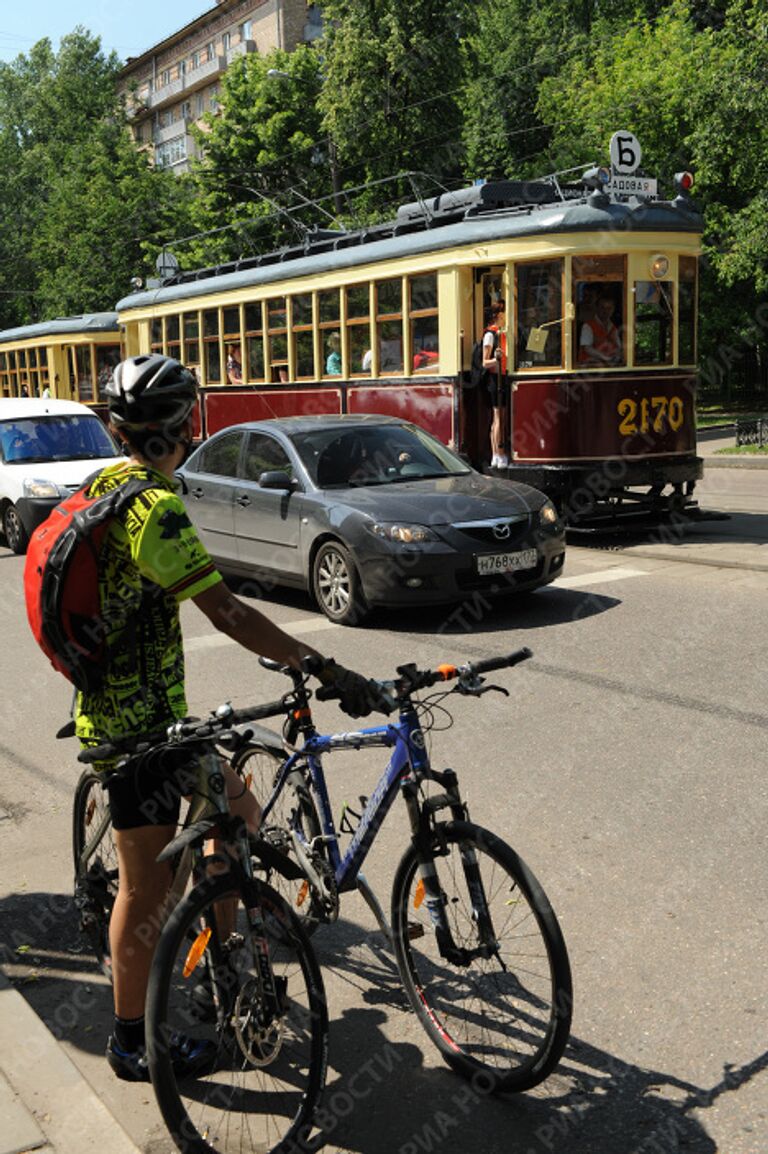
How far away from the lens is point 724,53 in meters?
33.4

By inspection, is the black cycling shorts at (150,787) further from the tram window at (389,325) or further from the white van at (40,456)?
the tram window at (389,325)

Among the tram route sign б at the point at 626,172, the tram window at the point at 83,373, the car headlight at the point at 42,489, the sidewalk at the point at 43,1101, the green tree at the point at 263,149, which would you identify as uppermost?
the green tree at the point at 263,149

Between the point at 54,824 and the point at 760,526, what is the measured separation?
10269mm

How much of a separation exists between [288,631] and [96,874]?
5.60m

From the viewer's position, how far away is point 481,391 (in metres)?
14.7

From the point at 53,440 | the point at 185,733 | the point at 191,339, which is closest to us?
the point at 185,733

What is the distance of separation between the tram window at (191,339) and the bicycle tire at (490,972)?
1802 cm

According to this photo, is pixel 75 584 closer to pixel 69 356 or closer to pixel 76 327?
pixel 76 327

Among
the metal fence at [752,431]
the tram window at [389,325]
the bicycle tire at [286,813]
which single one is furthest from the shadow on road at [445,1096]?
the metal fence at [752,431]

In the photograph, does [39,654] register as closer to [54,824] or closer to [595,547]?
[54,824]

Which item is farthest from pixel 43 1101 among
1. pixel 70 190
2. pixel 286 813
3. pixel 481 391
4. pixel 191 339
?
pixel 70 190

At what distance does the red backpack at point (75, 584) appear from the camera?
120 inches

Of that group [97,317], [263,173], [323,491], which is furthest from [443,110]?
[323,491]

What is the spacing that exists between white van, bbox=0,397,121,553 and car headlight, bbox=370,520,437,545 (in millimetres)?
6220
